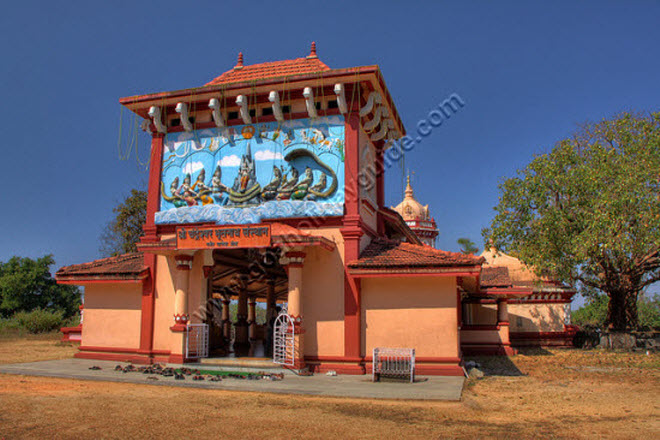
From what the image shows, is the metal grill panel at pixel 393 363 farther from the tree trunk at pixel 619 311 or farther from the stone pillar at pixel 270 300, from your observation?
the tree trunk at pixel 619 311

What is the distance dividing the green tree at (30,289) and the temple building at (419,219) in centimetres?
3107

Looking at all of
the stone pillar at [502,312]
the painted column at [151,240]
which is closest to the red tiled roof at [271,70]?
the painted column at [151,240]

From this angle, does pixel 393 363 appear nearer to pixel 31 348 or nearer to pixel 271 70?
pixel 271 70

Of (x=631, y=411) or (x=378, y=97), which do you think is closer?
(x=631, y=411)

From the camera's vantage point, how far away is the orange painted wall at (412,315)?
14312 mm

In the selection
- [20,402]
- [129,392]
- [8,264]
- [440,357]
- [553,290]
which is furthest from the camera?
[8,264]

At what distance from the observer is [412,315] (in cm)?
1459

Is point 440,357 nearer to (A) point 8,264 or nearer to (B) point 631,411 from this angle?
(B) point 631,411

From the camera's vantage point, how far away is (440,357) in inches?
561

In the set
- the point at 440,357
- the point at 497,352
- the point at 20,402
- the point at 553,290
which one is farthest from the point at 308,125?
the point at 553,290

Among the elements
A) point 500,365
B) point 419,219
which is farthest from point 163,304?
point 419,219

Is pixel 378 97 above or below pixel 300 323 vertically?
above

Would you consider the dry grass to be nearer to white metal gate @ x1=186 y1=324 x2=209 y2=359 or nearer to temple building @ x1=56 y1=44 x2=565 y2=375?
temple building @ x1=56 y1=44 x2=565 y2=375

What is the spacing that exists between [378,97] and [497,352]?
1351 centimetres
